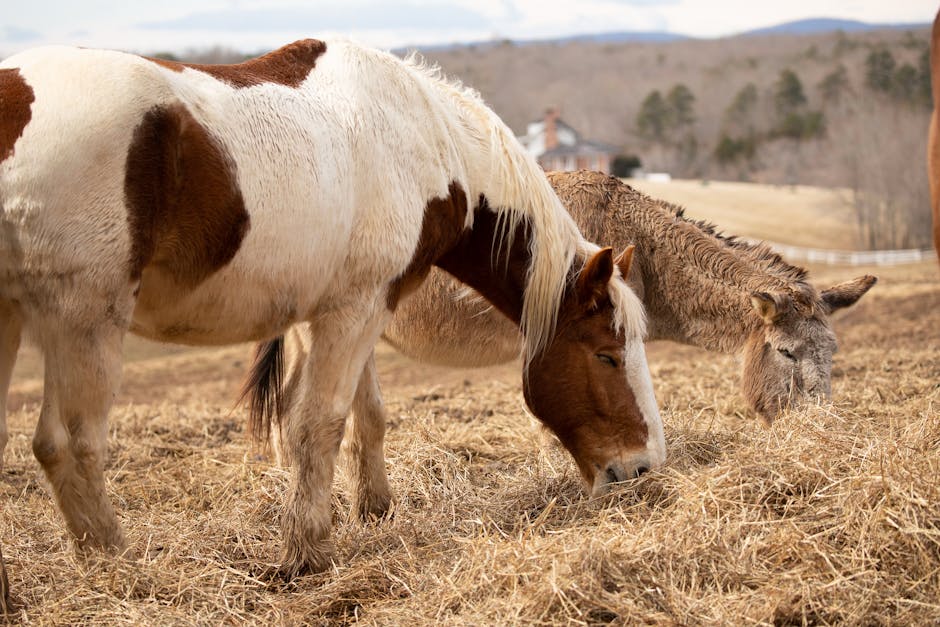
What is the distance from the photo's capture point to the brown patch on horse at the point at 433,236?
4000 millimetres

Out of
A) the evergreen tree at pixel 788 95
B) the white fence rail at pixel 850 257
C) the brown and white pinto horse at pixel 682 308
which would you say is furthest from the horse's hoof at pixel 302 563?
the evergreen tree at pixel 788 95

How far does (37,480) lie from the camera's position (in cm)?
538

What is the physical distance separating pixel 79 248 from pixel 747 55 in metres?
162

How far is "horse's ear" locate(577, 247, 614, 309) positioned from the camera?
13.3ft

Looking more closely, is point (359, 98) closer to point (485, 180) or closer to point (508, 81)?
point (485, 180)

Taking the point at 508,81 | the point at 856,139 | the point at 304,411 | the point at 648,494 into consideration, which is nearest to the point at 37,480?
the point at 304,411

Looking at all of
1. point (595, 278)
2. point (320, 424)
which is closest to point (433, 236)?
point (595, 278)

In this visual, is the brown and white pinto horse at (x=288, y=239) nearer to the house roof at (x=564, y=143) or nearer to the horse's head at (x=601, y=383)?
the horse's head at (x=601, y=383)

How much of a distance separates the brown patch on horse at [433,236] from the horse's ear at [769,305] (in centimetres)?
229

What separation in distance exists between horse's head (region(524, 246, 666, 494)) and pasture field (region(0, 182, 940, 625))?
0.45 feet

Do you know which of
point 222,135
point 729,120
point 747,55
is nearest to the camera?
point 222,135

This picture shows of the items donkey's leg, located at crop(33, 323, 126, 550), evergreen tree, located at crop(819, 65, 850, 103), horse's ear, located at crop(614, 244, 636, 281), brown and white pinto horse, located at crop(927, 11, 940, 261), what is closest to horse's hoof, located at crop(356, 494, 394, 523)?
donkey's leg, located at crop(33, 323, 126, 550)

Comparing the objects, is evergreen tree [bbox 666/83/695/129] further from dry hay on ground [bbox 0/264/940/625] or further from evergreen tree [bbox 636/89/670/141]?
dry hay on ground [bbox 0/264/940/625]

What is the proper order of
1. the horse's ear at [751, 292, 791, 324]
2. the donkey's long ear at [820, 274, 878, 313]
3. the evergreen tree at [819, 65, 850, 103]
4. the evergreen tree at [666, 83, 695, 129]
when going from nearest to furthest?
1. the horse's ear at [751, 292, 791, 324]
2. the donkey's long ear at [820, 274, 878, 313]
3. the evergreen tree at [819, 65, 850, 103]
4. the evergreen tree at [666, 83, 695, 129]
